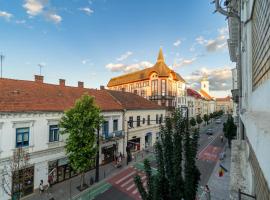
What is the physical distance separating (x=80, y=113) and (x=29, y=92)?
6.29 meters

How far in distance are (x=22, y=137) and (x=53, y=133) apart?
283 centimetres

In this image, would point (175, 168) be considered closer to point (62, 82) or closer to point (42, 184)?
point (42, 184)

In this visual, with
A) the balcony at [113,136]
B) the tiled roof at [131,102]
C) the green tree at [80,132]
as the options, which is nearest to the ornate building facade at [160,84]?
the tiled roof at [131,102]

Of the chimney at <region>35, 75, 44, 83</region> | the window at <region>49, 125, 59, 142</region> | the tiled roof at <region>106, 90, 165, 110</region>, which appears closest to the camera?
the window at <region>49, 125, 59, 142</region>

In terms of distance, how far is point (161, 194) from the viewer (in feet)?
24.1

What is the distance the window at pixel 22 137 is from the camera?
15.4 metres

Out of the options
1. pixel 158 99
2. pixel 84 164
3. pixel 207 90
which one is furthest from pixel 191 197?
pixel 207 90

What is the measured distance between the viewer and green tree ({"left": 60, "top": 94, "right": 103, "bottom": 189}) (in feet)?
52.9

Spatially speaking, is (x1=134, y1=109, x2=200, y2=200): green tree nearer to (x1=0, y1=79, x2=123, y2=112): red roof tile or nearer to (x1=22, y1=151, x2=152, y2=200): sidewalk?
(x1=22, y1=151, x2=152, y2=200): sidewalk

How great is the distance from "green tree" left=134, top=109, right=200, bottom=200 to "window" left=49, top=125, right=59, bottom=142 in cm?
1270

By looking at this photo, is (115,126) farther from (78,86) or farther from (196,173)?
(196,173)

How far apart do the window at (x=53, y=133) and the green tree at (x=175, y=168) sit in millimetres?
12704

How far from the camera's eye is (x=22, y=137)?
15.7 m

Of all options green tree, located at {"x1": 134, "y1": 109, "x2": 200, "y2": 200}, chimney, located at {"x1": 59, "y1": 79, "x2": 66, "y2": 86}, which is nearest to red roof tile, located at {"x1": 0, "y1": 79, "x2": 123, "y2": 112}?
chimney, located at {"x1": 59, "y1": 79, "x2": 66, "y2": 86}
